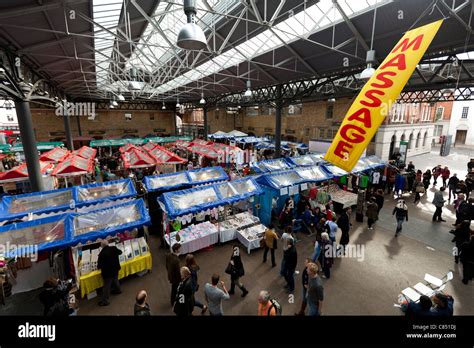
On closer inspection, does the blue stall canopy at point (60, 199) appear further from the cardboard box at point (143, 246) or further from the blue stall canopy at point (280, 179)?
the blue stall canopy at point (280, 179)

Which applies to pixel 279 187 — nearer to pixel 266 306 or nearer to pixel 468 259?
pixel 468 259

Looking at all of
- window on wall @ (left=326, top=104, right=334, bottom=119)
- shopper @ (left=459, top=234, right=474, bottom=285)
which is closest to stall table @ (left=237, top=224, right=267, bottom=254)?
shopper @ (left=459, top=234, right=474, bottom=285)

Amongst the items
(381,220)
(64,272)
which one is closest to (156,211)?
(64,272)

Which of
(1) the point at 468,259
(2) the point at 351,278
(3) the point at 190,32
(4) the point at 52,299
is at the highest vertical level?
(3) the point at 190,32

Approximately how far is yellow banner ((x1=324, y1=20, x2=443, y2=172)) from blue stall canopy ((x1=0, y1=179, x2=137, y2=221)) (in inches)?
285

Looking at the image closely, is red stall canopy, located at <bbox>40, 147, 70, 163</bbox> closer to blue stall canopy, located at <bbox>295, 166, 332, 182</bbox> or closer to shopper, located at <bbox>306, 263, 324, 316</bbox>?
blue stall canopy, located at <bbox>295, 166, 332, 182</bbox>

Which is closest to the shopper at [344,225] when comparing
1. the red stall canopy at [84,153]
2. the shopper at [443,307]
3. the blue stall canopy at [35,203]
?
the shopper at [443,307]

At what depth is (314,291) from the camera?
3904 millimetres

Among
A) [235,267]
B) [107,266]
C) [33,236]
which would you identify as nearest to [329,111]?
[235,267]

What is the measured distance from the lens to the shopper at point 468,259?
537 centimetres

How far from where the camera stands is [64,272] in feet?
18.2

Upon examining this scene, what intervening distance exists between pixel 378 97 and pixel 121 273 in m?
6.64

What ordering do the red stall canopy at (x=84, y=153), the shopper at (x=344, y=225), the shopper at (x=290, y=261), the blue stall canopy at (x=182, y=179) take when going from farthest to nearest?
the red stall canopy at (x=84, y=153)
the blue stall canopy at (x=182, y=179)
the shopper at (x=344, y=225)
the shopper at (x=290, y=261)

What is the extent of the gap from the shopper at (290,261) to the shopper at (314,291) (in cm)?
104
